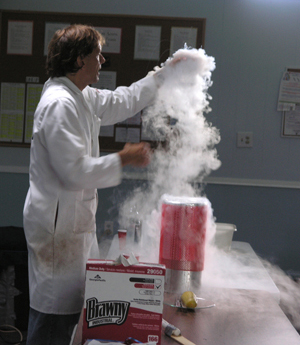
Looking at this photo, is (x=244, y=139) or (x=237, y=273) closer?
(x=237, y=273)

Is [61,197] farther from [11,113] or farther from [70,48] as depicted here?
[11,113]

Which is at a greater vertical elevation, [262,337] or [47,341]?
[262,337]

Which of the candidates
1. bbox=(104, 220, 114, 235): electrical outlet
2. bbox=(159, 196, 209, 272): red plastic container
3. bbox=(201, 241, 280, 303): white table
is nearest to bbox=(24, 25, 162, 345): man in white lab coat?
bbox=(159, 196, 209, 272): red plastic container

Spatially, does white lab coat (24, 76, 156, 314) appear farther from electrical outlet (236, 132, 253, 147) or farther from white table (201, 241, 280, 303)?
electrical outlet (236, 132, 253, 147)

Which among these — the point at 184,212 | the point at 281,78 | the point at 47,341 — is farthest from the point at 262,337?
the point at 281,78

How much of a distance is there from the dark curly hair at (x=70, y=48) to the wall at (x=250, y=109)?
5.91 ft

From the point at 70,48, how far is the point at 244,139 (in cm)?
214

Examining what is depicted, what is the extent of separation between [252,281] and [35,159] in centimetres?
109

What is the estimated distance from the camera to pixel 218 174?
3385 mm

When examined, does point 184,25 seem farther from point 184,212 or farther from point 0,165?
point 184,212

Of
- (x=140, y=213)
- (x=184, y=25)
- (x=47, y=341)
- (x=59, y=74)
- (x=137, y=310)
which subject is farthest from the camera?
(x=184, y=25)

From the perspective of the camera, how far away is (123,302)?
3.53ft

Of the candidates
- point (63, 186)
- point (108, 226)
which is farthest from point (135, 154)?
point (108, 226)

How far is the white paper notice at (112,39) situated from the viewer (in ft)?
11.0
